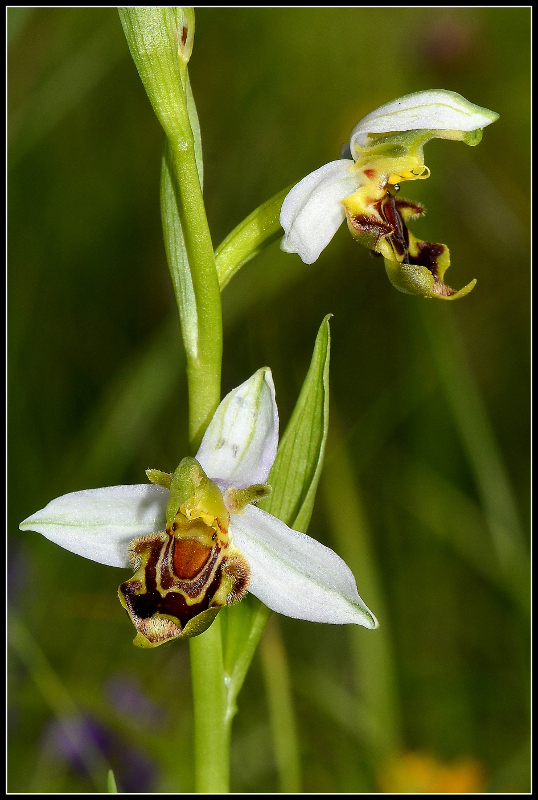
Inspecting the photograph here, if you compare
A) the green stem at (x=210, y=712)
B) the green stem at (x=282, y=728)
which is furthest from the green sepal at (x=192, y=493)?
the green stem at (x=282, y=728)

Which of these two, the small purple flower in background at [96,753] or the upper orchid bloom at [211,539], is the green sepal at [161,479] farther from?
the small purple flower in background at [96,753]

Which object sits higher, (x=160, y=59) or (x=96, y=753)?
(x=160, y=59)

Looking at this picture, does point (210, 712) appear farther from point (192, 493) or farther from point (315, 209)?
point (315, 209)

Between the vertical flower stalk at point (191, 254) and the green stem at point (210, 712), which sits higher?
the vertical flower stalk at point (191, 254)

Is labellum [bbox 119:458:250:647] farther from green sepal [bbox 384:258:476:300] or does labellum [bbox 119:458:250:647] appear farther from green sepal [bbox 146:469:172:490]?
green sepal [bbox 384:258:476:300]

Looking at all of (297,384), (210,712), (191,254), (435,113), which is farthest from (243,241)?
(297,384)

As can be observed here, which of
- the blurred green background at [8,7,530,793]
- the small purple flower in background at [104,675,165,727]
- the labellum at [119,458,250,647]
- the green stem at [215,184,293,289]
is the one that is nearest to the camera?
the labellum at [119,458,250,647]

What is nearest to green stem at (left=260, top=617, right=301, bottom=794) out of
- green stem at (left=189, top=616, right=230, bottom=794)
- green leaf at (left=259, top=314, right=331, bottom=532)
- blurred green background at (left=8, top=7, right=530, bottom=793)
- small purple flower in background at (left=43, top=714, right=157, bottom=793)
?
blurred green background at (left=8, top=7, right=530, bottom=793)
